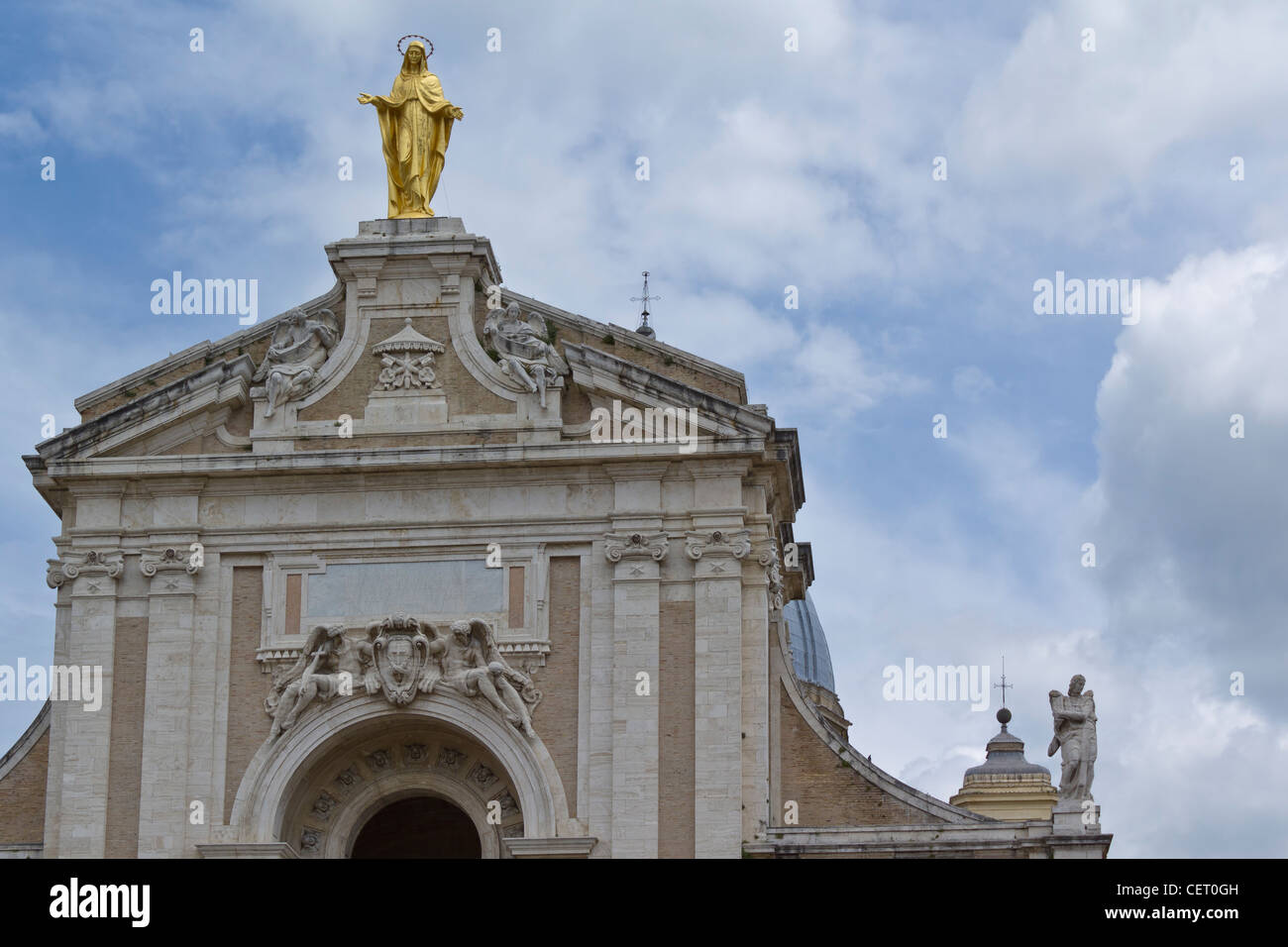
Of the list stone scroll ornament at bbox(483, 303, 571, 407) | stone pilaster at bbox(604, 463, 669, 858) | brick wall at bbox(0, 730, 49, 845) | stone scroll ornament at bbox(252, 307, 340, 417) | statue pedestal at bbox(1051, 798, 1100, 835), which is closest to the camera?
statue pedestal at bbox(1051, 798, 1100, 835)

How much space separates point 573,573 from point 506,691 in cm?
177

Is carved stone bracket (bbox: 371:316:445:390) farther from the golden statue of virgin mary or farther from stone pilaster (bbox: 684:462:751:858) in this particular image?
stone pilaster (bbox: 684:462:751:858)

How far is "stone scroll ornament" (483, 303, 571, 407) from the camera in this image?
3359 centimetres

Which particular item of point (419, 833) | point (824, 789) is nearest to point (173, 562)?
point (419, 833)

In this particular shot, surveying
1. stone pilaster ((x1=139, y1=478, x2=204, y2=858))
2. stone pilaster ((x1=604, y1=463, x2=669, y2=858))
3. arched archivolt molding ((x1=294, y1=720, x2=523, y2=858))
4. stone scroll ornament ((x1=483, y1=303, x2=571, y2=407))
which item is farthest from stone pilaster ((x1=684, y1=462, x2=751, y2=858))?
stone pilaster ((x1=139, y1=478, x2=204, y2=858))

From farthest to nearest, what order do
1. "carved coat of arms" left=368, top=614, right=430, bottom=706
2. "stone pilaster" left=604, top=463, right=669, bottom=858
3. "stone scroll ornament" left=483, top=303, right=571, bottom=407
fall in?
1. "stone scroll ornament" left=483, top=303, right=571, bottom=407
2. "carved coat of arms" left=368, top=614, right=430, bottom=706
3. "stone pilaster" left=604, top=463, right=669, bottom=858

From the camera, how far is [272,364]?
34.1m

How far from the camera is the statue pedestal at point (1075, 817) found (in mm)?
31391

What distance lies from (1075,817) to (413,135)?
12.4 metres

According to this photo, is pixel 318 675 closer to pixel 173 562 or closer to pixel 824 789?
pixel 173 562

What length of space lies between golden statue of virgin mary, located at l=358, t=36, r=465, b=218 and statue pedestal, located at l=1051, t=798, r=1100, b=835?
11.4 meters

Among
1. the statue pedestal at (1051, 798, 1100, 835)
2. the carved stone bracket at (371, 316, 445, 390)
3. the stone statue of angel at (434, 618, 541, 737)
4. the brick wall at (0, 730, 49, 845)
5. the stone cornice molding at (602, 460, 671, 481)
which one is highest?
the carved stone bracket at (371, 316, 445, 390)

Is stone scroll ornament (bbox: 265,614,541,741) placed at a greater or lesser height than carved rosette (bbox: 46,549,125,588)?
lesser
